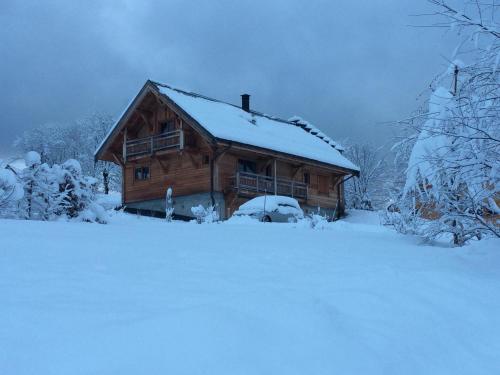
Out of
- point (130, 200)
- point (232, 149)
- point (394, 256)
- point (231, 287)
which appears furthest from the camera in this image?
point (130, 200)

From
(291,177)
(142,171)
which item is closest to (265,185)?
(291,177)

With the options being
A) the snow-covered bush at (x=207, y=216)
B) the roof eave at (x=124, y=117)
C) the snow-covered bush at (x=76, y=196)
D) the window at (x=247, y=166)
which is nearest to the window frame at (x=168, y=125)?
the roof eave at (x=124, y=117)

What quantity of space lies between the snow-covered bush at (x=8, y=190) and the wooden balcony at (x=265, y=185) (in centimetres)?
1677

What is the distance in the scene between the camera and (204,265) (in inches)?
188

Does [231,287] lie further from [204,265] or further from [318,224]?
[318,224]

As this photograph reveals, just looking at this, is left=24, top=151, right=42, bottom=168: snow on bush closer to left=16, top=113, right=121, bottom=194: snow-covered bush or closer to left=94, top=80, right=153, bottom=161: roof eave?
left=94, top=80, right=153, bottom=161: roof eave

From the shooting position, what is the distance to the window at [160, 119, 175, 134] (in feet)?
93.8

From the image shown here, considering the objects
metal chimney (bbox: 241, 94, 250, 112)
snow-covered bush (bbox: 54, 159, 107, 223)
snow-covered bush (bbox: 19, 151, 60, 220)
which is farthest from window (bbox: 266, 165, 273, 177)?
snow-covered bush (bbox: 19, 151, 60, 220)

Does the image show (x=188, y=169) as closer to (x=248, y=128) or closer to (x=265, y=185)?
(x=248, y=128)

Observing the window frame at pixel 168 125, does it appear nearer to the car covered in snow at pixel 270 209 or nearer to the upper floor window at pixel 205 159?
the upper floor window at pixel 205 159

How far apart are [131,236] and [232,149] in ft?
65.5

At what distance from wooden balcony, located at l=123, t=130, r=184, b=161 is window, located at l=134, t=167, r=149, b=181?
1.23m

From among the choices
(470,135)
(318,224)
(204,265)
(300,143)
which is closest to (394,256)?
(470,135)

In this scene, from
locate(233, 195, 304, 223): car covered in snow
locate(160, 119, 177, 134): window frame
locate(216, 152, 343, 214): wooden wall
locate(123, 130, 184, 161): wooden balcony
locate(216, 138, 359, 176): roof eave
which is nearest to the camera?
locate(233, 195, 304, 223): car covered in snow
